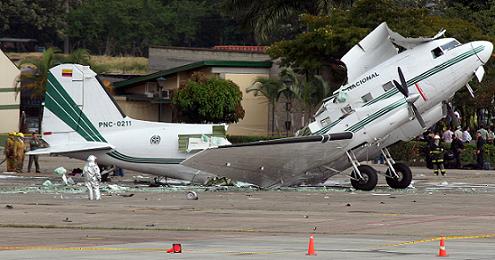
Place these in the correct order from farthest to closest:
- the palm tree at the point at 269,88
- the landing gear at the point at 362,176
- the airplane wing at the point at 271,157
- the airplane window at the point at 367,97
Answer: the palm tree at the point at 269,88
the airplane window at the point at 367,97
the landing gear at the point at 362,176
the airplane wing at the point at 271,157

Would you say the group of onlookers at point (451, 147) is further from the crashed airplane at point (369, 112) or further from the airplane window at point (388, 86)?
the airplane window at point (388, 86)

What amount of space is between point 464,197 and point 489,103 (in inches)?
1054

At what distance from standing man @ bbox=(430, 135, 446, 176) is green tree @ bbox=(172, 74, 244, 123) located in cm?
1897

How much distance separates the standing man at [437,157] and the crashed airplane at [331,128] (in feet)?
26.8

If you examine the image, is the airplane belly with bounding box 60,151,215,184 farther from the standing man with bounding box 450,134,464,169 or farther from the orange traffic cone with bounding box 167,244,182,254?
the orange traffic cone with bounding box 167,244,182,254

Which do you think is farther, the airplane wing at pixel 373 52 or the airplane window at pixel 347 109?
the airplane wing at pixel 373 52

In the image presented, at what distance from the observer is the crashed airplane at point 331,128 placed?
A: 3466 cm

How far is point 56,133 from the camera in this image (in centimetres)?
3734

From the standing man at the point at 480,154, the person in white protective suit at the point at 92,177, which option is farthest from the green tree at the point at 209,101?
the person in white protective suit at the point at 92,177

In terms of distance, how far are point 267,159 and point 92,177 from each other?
609cm

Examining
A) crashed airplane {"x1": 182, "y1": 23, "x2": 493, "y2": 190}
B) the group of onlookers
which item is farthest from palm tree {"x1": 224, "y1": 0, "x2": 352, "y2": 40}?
crashed airplane {"x1": 182, "y1": 23, "x2": 493, "y2": 190}

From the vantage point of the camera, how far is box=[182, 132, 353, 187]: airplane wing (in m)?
34.4

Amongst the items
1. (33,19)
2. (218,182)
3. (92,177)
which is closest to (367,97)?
(218,182)

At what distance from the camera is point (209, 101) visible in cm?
6356
